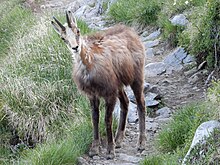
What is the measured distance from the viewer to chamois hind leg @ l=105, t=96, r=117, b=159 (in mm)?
8117

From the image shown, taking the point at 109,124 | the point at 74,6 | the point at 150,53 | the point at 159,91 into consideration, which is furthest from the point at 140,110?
the point at 74,6

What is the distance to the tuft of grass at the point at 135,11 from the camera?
1365 centimetres

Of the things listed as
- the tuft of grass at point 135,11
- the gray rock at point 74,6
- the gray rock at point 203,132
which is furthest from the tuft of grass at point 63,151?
the gray rock at point 74,6

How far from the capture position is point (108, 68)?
8.07 metres

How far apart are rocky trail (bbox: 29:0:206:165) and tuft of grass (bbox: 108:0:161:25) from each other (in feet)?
1.59

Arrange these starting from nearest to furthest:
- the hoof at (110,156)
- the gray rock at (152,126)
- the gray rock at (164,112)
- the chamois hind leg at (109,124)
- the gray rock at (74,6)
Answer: the chamois hind leg at (109,124) → the hoof at (110,156) → the gray rock at (152,126) → the gray rock at (164,112) → the gray rock at (74,6)

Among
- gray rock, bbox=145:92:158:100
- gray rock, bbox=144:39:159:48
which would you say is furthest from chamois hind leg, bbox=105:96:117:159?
gray rock, bbox=144:39:159:48

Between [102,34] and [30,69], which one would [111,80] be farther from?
[30,69]

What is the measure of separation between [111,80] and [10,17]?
9.66 metres

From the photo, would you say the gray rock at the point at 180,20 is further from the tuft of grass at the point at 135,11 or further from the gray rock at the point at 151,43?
the tuft of grass at the point at 135,11

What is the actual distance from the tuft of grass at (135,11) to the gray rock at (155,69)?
2.16 meters

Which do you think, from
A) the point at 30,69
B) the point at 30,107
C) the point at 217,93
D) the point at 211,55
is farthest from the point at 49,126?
the point at 217,93

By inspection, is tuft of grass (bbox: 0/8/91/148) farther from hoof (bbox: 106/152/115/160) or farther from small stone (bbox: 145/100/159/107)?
hoof (bbox: 106/152/115/160)

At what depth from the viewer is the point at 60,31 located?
764cm
